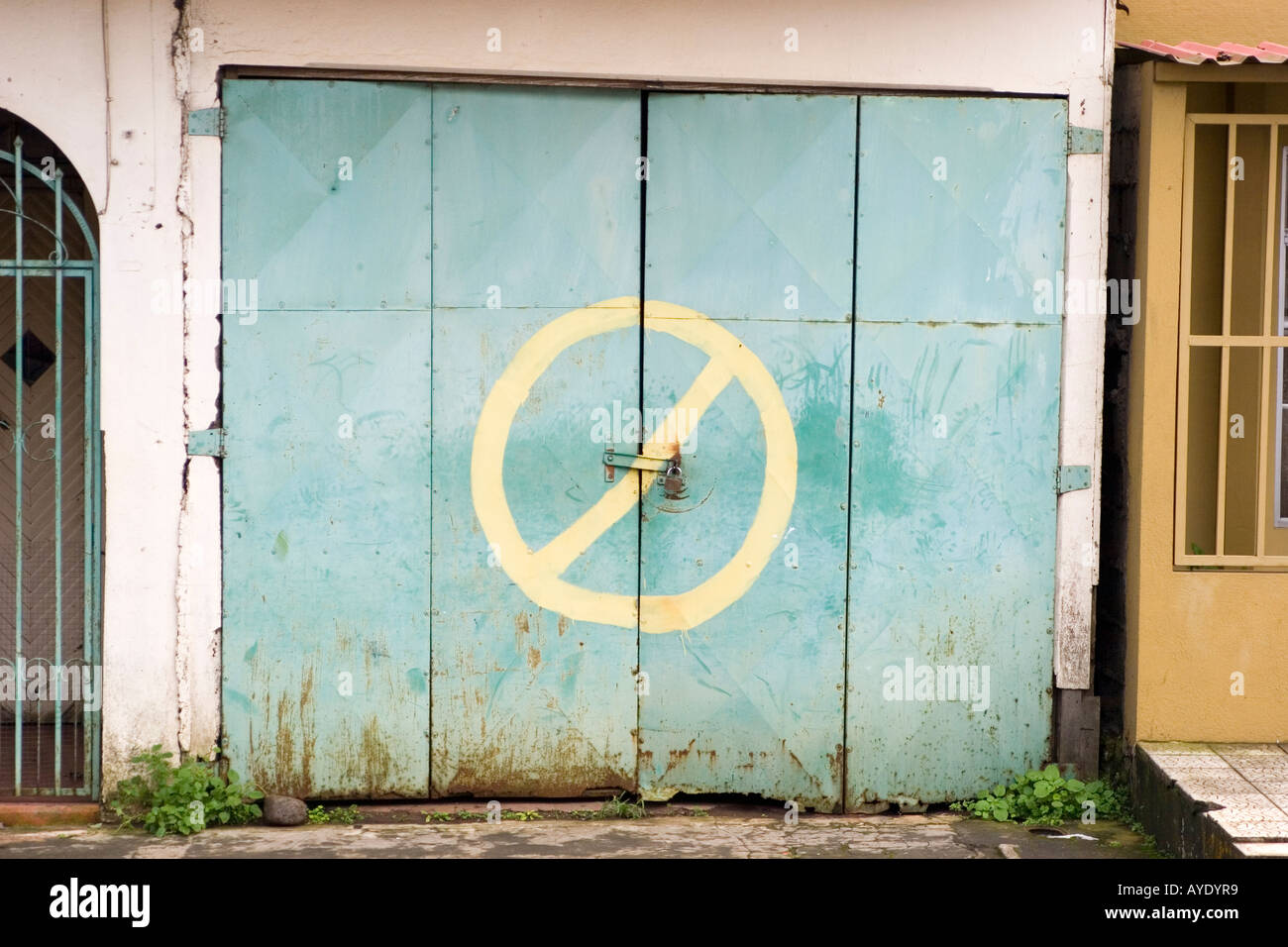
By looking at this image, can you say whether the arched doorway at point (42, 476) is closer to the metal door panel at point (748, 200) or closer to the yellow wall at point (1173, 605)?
the metal door panel at point (748, 200)

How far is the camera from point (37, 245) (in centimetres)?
620

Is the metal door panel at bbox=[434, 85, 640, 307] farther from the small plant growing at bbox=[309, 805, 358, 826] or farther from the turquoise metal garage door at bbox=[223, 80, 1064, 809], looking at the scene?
the small plant growing at bbox=[309, 805, 358, 826]

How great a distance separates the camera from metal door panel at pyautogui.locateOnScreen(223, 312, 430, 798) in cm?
517

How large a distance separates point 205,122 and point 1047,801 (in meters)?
4.45

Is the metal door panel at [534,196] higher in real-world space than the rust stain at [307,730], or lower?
higher

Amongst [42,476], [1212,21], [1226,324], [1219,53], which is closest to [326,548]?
[42,476]

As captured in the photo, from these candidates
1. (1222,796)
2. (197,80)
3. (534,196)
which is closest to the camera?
(1222,796)

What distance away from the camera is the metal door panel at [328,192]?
16.7ft

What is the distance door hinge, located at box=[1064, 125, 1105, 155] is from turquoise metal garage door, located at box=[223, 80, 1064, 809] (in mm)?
51

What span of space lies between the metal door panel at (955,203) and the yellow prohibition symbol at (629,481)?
609 millimetres

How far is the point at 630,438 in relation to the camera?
527cm

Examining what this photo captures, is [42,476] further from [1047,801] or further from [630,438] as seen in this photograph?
[1047,801]

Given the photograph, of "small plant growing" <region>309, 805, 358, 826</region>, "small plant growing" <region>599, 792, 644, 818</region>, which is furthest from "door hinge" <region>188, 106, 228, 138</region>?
"small plant growing" <region>599, 792, 644, 818</region>

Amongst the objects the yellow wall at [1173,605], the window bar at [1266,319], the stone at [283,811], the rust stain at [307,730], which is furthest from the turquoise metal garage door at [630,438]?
the window bar at [1266,319]
